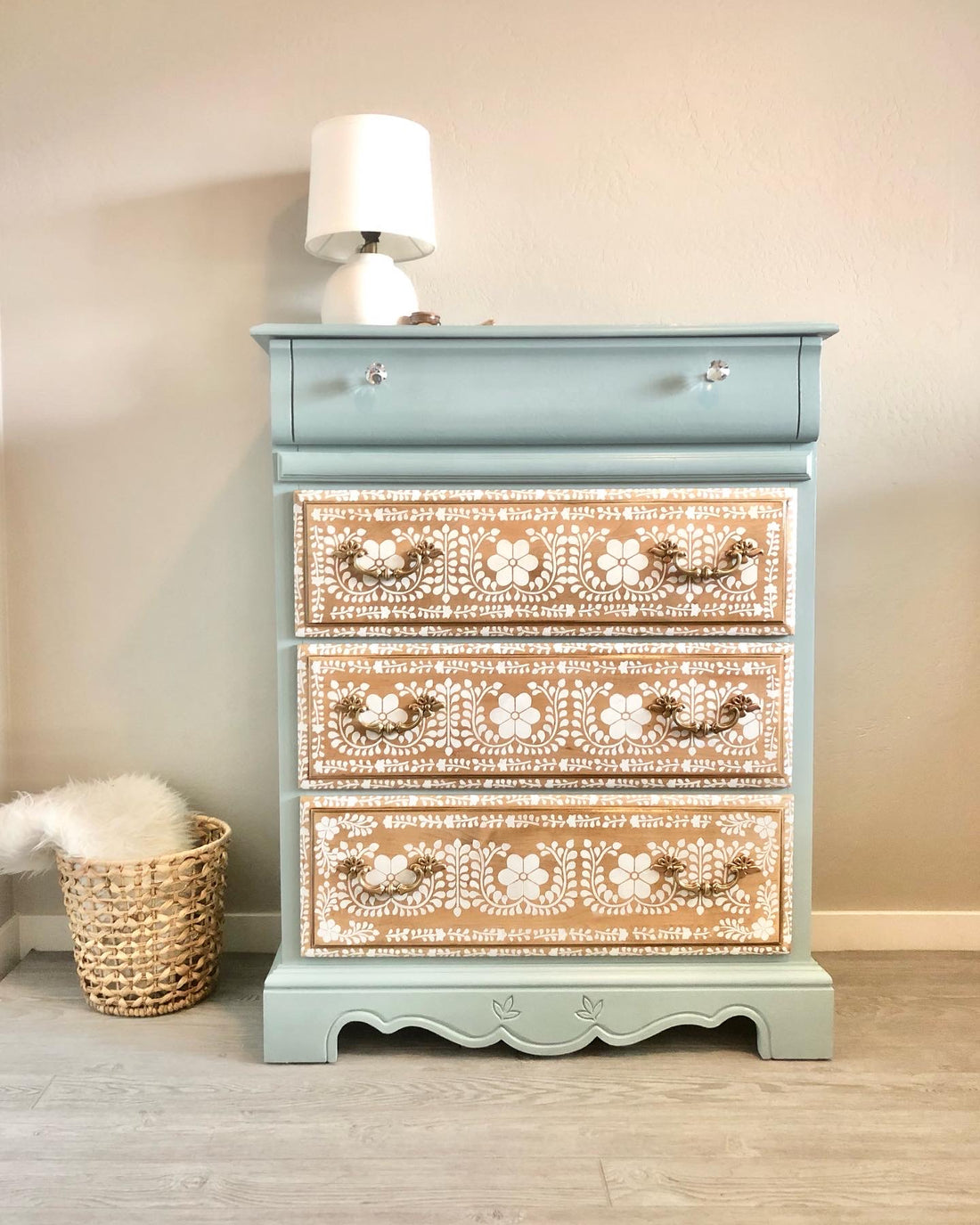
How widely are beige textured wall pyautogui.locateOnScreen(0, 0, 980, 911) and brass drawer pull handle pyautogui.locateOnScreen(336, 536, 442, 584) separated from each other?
58 centimetres

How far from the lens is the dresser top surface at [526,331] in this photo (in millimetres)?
1479

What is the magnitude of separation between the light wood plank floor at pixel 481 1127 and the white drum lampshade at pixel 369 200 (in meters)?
1.32

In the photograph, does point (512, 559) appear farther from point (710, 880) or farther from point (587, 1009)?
point (587, 1009)

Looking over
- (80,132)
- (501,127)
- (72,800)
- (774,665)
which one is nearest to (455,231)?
(501,127)

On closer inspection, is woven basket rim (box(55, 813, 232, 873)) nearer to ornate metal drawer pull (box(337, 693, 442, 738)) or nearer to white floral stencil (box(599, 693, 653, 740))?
ornate metal drawer pull (box(337, 693, 442, 738))

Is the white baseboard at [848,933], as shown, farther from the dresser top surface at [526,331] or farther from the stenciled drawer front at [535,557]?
the dresser top surface at [526,331]

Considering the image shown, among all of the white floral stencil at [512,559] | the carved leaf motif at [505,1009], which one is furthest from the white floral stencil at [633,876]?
the white floral stencil at [512,559]

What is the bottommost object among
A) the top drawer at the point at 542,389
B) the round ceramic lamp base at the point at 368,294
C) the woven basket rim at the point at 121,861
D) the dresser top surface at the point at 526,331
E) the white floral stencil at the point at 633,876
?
the woven basket rim at the point at 121,861

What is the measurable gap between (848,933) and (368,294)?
5.43 feet

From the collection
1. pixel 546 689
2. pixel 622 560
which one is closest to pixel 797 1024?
pixel 546 689

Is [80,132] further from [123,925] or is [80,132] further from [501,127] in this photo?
[123,925]

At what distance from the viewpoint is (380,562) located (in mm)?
1515

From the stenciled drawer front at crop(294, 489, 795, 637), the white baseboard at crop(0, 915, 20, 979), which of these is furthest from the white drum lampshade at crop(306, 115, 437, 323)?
the white baseboard at crop(0, 915, 20, 979)

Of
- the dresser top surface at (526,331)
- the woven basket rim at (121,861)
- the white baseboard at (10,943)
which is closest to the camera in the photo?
the dresser top surface at (526,331)
